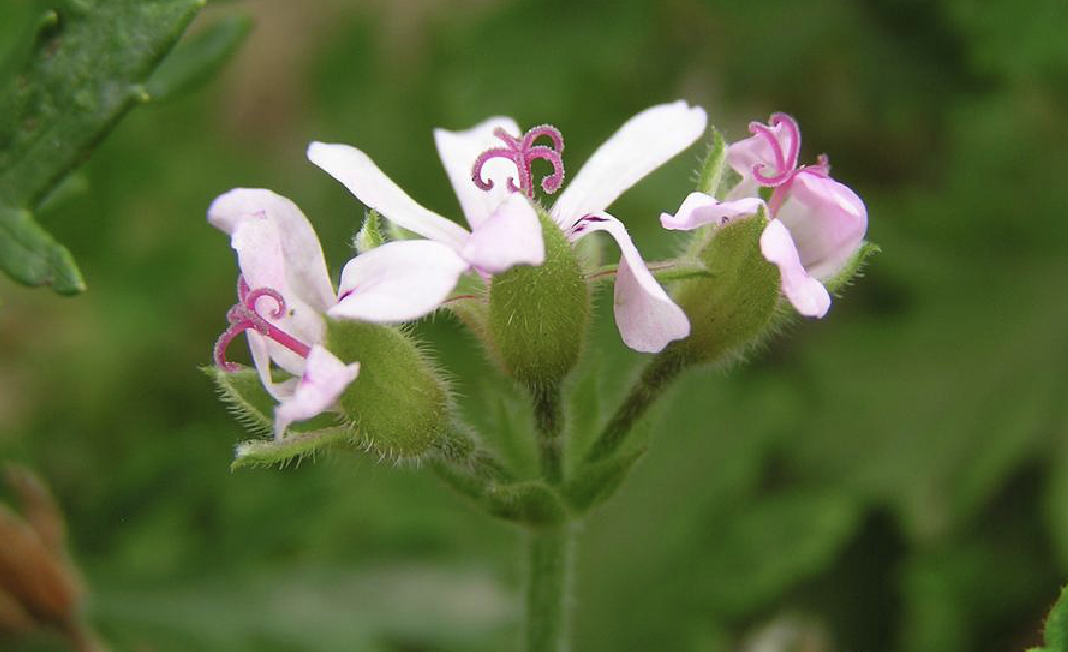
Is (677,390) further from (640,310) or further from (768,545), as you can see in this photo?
(640,310)

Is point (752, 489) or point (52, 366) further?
point (52, 366)

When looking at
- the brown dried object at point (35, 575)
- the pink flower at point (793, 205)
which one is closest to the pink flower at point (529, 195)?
the pink flower at point (793, 205)

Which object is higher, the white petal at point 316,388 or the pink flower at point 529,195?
the pink flower at point 529,195

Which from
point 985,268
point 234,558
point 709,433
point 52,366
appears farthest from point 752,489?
point 52,366

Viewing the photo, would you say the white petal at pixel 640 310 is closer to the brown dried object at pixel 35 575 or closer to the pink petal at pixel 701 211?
the pink petal at pixel 701 211

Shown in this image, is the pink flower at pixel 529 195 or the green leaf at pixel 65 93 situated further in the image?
the green leaf at pixel 65 93

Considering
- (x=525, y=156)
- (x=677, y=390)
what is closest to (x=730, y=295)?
(x=525, y=156)

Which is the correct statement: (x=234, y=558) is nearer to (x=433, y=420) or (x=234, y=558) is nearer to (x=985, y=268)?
(x=433, y=420)
